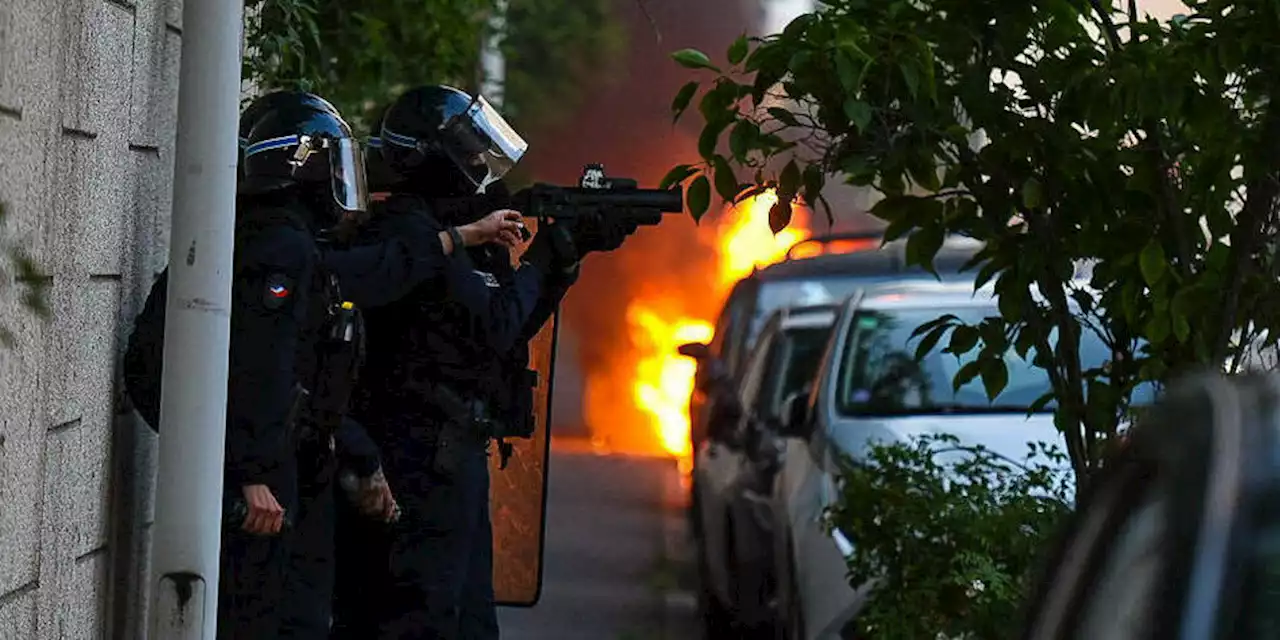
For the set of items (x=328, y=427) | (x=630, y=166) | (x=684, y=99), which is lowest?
(x=328, y=427)

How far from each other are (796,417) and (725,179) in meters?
3.54

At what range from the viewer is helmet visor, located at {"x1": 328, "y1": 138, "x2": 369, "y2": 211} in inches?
208

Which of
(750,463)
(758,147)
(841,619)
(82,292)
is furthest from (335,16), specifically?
(82,292)

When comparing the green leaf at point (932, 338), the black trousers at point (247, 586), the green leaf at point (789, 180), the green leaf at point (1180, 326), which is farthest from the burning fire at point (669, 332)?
the black trousers at point (247, 586)

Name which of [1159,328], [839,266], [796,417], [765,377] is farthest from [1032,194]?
[839,266]

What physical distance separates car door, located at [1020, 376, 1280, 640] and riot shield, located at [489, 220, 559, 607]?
447 cm

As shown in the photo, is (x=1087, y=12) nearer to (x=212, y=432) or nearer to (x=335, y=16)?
(x=212, y=432)

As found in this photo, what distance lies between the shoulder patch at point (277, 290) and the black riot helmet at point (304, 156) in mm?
287

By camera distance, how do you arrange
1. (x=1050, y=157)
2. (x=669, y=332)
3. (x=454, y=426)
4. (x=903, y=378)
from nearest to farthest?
1. (x=1050, y=157)
2. (x=454, y=426)
3. (x=903, y=378)
4. (x=669, y=332)

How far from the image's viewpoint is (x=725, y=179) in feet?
18.1

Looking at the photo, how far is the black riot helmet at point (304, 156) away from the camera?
5.16 m

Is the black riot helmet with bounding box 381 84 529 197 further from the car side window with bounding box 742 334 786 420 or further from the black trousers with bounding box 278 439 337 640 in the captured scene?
the car side window with bounding box 742 334 786 420

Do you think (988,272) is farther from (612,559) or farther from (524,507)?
(612,559)

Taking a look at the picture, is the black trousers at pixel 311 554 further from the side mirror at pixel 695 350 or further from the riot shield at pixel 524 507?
the side mirror at pixel 695 350
